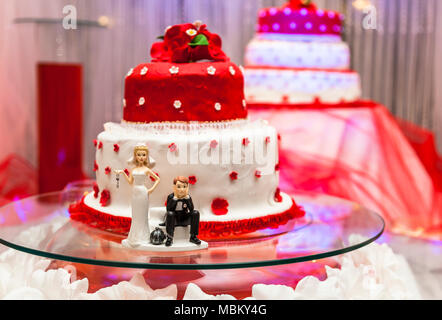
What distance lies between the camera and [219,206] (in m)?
2.52

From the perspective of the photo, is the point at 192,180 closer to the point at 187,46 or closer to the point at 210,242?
the point at 210,242

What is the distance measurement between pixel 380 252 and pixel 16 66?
3.51 meters

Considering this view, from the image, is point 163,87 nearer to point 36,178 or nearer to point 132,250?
point 132,250

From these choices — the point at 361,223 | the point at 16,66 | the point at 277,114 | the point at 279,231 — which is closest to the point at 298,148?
the point at 277,114

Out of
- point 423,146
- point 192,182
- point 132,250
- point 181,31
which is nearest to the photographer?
point 132,250

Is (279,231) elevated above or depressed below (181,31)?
below

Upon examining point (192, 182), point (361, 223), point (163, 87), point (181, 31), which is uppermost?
point (181, 31)

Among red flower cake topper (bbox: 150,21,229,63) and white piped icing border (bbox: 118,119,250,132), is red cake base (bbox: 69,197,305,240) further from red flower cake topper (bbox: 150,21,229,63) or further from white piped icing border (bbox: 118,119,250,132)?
red flower cake topper (bbox: 150,21,229,63)

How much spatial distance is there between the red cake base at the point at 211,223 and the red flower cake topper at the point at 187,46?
0.78 metres

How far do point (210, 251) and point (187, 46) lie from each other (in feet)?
3.36

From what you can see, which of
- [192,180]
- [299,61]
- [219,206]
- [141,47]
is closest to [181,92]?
[192,180]

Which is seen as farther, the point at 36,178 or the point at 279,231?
the point at 36,178

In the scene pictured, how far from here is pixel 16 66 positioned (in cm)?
494

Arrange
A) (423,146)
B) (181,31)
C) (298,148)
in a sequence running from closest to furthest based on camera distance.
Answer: (181,31), (298,148), (423,146)
